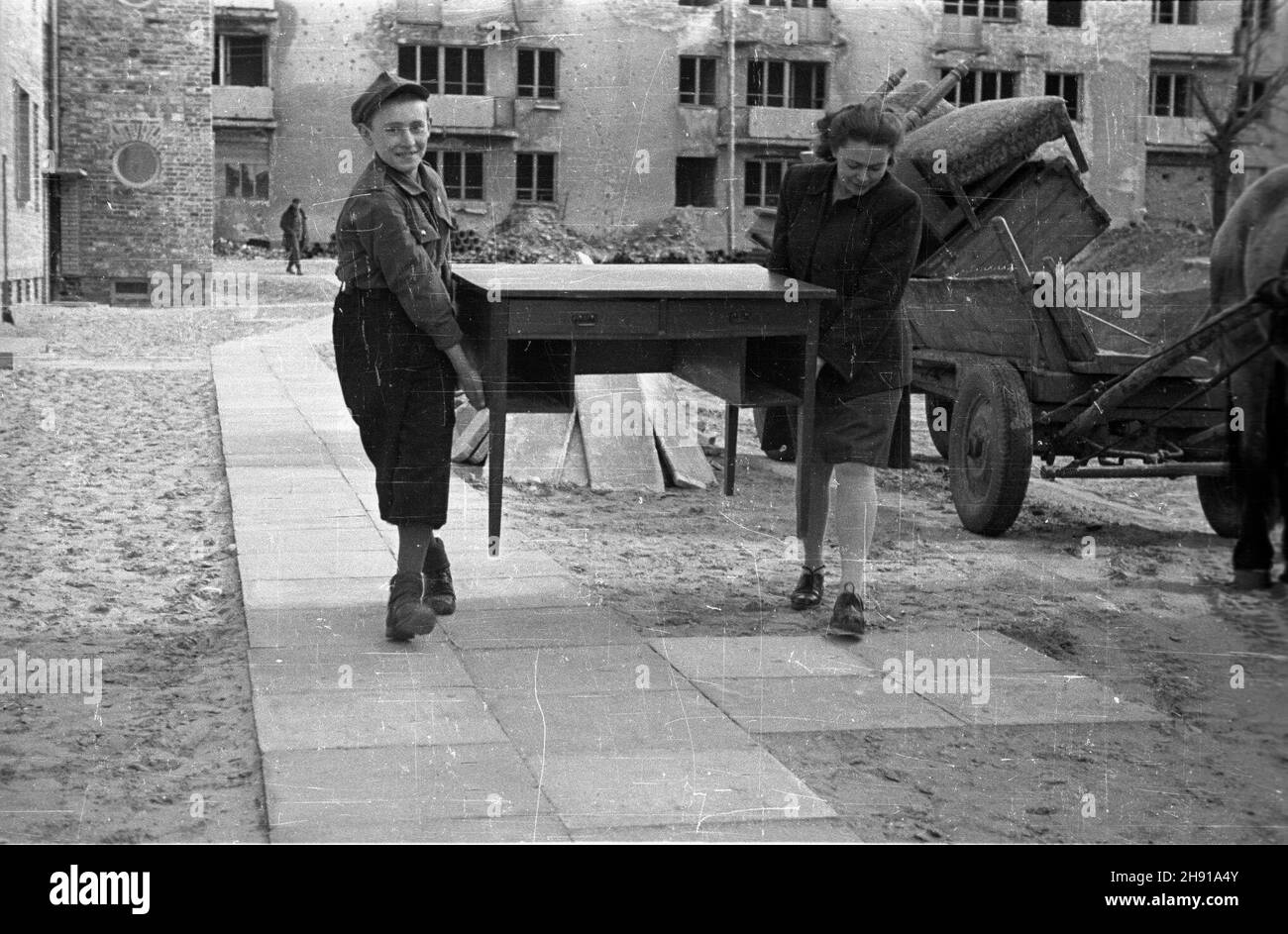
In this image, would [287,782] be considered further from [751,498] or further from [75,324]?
[75,324]

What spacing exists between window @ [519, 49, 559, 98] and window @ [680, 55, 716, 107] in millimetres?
366

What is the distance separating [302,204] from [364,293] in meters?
0.40

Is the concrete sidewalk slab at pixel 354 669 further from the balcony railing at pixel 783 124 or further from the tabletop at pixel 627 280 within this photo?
the balcony railing at pixel 783 124

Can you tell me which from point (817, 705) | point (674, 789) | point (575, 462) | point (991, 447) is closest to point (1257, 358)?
point (674, 789)

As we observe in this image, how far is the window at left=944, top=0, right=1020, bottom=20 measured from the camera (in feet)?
11.2

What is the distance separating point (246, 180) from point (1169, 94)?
2464 mm

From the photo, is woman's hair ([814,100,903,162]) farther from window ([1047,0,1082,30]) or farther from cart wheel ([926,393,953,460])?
cart wheel ([926,393,953,460])

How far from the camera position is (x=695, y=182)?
4.36 metres

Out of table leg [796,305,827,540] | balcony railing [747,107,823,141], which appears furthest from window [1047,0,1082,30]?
table leg [796,305,827,540]

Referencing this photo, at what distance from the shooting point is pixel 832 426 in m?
5.01

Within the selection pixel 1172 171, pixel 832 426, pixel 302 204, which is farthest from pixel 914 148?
pixel 1172 171

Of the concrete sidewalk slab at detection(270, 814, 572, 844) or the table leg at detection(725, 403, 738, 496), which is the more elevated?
the table leg at detection(725, 403, 738, 496)

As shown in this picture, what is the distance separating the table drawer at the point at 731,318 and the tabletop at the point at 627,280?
5cm

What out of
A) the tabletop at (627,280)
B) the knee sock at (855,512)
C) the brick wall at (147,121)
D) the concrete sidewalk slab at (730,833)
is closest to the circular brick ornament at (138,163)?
the brick wall at (147,121)
